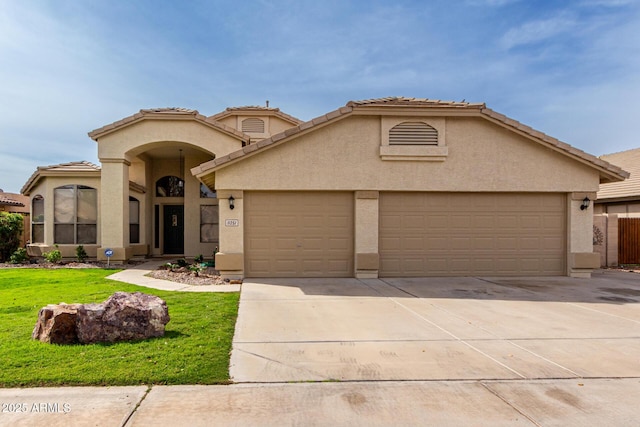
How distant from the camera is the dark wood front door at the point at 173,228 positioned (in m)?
16.9

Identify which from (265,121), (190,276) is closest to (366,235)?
(190,276)

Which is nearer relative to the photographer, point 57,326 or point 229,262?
point 57,326

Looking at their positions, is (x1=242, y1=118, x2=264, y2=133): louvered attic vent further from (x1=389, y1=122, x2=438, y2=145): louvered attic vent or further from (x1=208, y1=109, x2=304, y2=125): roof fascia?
(x1=389, y1=122, x2=438, y2=145): louvered attic vent

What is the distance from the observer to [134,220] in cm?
1562

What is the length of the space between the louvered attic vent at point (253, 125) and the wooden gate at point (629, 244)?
16.3 m

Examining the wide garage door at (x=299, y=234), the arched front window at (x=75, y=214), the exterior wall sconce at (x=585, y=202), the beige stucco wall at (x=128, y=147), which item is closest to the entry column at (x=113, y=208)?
the beige stucco wall at (x=128, y=147)

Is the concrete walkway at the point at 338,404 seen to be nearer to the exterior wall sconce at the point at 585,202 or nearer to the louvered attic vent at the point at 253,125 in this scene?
the exterior wall sconce at the point at 585,202

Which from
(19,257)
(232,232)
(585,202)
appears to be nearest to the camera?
(232,232)

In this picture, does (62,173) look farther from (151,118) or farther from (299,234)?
(299,234)

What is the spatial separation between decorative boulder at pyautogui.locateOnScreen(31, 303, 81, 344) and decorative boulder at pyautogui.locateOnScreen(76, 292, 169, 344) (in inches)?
3.7

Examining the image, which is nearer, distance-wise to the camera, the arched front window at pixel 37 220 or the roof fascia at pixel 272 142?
the roof fascia at pixel 272 142

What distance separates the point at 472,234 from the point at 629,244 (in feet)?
27.7

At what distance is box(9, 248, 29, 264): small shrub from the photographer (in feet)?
45.9

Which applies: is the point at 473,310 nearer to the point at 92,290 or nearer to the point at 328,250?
the point at 328,250
